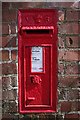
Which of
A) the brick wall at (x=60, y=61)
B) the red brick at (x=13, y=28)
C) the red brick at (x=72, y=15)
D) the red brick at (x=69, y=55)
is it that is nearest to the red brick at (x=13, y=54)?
the brick wall at (x=60, y=61)

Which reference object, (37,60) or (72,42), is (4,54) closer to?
(37,60)

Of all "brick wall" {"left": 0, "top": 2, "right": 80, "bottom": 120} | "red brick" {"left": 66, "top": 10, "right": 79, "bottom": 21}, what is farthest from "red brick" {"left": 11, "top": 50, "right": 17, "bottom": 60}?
"red brick" {"left": 66, "top": 10, "right": 79, "bottom": 21}

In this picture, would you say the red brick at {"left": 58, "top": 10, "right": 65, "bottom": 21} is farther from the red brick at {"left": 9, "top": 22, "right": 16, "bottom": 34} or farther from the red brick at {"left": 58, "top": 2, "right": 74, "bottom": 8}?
the red brick at {"left": 9, "top": 22, "right": 16, "bottom": 34}

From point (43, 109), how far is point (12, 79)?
0.27 metres

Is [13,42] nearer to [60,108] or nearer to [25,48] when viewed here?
[25,48]

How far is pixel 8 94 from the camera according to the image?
1.97m

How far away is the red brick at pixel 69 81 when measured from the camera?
76.8 inches

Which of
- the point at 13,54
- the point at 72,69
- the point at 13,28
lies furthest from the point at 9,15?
the point at 72,69

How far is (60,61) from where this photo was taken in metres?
1.92

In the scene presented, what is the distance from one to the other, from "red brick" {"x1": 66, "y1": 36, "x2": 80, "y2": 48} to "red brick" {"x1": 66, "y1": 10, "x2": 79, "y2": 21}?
116 millimetres

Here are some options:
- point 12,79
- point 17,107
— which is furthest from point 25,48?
point 17,107

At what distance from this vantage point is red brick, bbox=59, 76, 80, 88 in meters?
1.95

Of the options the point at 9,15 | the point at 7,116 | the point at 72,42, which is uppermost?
the point at 9,15

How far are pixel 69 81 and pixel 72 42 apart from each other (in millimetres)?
246
